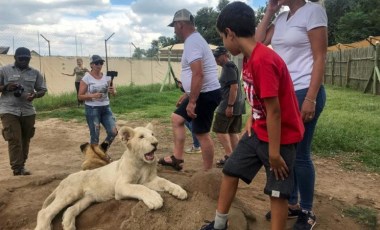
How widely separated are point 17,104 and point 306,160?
4.47 metres

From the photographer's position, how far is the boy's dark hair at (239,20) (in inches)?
115

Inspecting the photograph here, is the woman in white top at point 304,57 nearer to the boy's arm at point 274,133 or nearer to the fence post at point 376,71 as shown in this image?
the boy's arm at point 274,133

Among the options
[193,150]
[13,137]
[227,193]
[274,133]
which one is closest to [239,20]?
[274,133]

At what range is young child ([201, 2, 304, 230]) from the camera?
2793 mm

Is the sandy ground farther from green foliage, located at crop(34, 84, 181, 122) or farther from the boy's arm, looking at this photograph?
green foliage, located at crop(34, 84, 181, 122)

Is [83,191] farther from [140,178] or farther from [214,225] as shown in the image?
[214,225]

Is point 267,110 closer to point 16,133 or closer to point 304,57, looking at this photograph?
point 304,57

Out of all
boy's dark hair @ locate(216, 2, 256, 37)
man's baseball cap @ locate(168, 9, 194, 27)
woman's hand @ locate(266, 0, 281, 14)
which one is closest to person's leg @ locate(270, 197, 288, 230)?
boy's dark hair @ locate(216, 2, 256, 37)

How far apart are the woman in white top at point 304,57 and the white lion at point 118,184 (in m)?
1.07

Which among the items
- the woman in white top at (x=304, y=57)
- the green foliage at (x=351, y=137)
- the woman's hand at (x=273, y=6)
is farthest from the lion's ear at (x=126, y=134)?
the green foliage at (x=351, y=137)

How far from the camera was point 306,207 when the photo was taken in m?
3.78

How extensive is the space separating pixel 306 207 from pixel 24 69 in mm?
4703

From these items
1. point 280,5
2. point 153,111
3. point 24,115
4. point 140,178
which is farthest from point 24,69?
point 153,111

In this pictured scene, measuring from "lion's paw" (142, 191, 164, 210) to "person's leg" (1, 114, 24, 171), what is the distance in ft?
11.4
